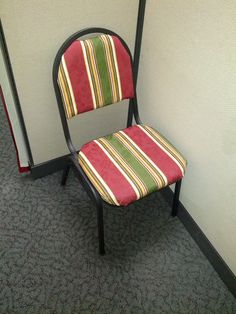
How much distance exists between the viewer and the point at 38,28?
1112mm

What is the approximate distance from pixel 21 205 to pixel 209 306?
1.07 metres

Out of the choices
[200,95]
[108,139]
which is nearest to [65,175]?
[108,139]

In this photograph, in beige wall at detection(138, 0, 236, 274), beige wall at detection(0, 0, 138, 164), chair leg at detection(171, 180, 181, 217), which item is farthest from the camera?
chair leg at detection(171, 180, 181, 217)

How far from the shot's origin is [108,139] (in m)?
1.31

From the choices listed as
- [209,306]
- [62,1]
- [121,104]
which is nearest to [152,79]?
[121,104]

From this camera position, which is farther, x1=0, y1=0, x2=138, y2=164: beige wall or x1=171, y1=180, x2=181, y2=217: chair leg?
x1=171, y1=180, x2=181, y2=217: chair leg

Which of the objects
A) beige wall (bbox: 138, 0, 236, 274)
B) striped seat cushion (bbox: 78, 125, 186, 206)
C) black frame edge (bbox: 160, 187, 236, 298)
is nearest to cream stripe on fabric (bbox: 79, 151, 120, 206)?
striped seat cushion (bbox: 78, 125, 186, 206)

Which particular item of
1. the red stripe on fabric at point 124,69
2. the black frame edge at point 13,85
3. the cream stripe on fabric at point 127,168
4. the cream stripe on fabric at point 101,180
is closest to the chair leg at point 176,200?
the cream stripe on fabric at point 127,168

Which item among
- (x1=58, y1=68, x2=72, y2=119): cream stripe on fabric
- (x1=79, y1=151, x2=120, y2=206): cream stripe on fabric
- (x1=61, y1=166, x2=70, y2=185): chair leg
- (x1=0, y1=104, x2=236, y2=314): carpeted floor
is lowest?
(x1=0, y1=104, x2=236, y2=314): carpeted floor

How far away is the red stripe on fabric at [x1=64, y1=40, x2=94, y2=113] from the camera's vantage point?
1.12 meters

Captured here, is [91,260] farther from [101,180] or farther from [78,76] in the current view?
[78,76]

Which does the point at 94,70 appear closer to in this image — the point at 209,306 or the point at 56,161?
the point at 56,161

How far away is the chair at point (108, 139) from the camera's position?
1.12 m

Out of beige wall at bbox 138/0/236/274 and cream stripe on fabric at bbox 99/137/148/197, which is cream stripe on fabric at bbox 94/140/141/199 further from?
beige wall at bbox 138/0/236/274
